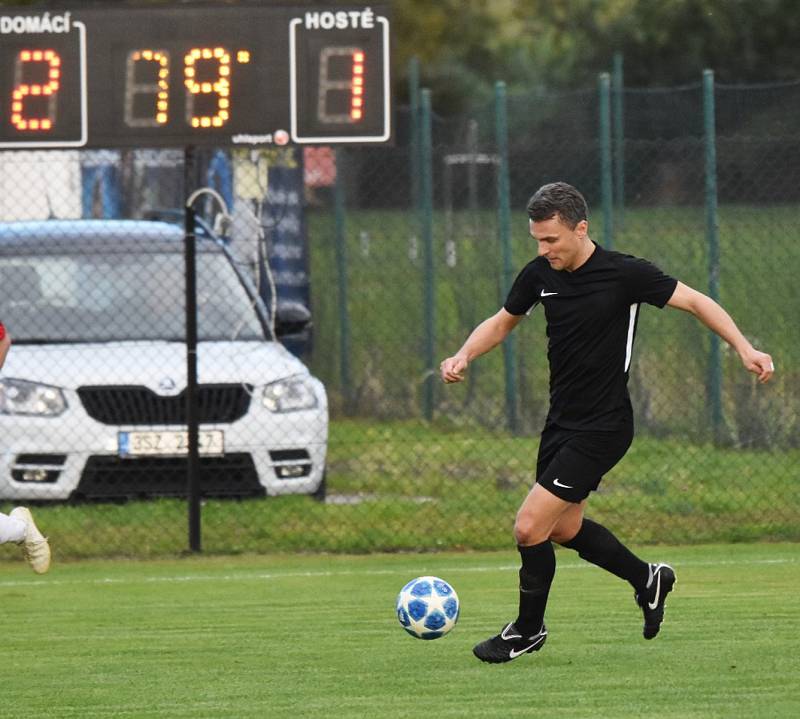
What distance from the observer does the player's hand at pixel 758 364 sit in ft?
23.7

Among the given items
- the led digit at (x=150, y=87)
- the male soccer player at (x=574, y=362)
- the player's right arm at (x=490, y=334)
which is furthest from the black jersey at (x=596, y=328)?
the led digit at (x=150, y=87)

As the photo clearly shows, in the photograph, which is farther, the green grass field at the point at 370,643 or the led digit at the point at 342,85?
the led digit at the point at 342,85

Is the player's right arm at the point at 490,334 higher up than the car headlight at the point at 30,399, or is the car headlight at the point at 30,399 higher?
the player's right arm at the point at 490,334

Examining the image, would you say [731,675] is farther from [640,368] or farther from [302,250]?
[302,250]

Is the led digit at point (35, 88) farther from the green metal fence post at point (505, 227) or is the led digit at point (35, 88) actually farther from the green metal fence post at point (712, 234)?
the green metal fence post at point (712, 234)

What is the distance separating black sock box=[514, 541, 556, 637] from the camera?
24.7 feet

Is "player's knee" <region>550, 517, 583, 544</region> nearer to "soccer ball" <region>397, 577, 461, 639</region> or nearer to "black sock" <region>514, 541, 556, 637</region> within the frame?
"black sock" <region>514, 541, 556, 637</region>

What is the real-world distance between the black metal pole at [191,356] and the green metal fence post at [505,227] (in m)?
3.07

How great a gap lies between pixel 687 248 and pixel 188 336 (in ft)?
13.8

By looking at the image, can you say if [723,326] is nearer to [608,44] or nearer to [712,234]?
[712,234]

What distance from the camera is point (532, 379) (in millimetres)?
14391

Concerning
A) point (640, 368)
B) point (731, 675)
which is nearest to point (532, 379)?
point (640, 368)

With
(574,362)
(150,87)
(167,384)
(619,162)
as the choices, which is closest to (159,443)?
(167,384)

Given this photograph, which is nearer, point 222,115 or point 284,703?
point 284,703
